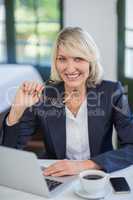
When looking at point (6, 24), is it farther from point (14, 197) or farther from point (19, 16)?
point (14, 197)

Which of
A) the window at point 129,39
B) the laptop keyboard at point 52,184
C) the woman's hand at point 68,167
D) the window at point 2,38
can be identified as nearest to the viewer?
the laptop keyboard at point 52,184

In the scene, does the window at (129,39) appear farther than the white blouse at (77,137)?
Yes

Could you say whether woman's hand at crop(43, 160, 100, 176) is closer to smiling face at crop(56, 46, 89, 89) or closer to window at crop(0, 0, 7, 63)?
smiling face at crop(56, 46, 89, 89)

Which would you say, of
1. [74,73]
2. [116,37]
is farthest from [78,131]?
[116,37]

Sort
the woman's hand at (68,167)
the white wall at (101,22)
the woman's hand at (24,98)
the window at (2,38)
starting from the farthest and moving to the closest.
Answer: the window at (2,38) → the white wall at (101,22) → the woman's hand at (24,98) → the woman's hand at (68,167)

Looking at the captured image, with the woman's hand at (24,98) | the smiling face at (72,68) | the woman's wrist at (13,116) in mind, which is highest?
the smiling face at (72,68)

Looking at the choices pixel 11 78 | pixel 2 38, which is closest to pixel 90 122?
pixel 11 78

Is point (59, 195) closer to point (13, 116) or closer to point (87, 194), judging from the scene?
point (87, 194)

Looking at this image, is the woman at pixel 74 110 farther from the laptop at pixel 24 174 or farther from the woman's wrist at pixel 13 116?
the laptop at pixel 24 174

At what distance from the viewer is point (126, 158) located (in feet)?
5.42

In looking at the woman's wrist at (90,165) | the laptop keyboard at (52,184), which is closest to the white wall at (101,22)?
the woman's wrist at (90,165)

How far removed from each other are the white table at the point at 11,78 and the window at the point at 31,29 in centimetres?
17

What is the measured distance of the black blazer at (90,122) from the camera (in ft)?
5.94

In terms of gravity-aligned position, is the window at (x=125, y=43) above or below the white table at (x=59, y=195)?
above
